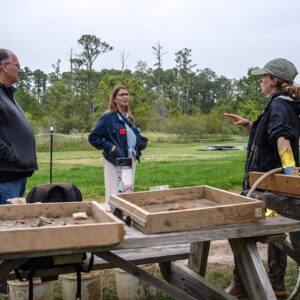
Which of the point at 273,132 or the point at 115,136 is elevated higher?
the point at 273,132

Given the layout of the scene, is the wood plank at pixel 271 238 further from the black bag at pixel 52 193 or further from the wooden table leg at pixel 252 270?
the black bag at pixel 52 193

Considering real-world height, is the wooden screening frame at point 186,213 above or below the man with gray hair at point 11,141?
below

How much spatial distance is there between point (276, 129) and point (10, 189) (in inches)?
86.7

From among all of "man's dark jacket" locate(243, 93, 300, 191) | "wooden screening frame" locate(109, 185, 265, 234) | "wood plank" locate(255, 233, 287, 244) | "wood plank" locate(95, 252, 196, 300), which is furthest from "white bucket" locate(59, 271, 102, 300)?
"wood plank" locate(255, 233, 287, 244)

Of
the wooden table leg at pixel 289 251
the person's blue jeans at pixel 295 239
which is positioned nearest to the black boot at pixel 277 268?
the wooden table leg at pixel 289 251

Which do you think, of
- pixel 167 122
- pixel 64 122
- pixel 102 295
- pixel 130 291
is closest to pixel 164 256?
pixel 130 291

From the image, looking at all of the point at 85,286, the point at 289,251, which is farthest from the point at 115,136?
the point at 289,251

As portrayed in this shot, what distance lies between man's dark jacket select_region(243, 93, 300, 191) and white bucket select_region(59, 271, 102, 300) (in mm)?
1418

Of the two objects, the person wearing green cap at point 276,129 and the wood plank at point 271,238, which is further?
the person wearing green cap at point 276,129

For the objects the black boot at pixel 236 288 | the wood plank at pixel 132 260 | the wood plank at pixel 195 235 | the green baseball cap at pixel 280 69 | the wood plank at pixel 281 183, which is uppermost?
the green baseball cap at pixel 280 69

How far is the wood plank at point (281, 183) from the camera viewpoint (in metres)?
2.83

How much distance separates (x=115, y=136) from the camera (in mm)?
5602

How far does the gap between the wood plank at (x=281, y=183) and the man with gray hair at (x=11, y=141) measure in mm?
1906

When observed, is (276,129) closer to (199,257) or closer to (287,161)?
(287,161)
